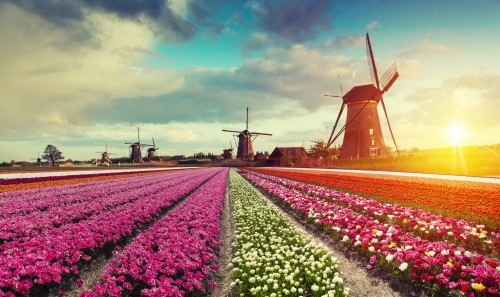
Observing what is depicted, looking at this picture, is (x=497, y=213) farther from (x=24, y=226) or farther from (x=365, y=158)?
(x=365, y=158)

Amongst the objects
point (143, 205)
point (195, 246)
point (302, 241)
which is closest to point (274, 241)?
point (302, 241)

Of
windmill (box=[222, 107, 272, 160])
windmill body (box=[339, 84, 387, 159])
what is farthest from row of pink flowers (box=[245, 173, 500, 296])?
windmill (box=[222, 107, 272, 160])

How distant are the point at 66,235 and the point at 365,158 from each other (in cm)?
5742

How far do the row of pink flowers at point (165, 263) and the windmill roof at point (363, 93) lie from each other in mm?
59960

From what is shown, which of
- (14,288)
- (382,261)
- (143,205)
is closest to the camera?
(14,288)

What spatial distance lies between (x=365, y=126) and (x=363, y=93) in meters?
7.40

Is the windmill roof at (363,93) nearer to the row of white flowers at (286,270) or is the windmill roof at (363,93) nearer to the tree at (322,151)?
the tree at (322,151)

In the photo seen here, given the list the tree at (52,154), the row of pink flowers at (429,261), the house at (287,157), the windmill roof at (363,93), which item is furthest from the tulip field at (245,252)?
the tree at (52,154)

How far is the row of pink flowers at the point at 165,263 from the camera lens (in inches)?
194

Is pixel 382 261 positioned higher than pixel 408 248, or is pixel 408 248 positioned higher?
pixel 408 248

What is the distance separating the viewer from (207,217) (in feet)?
34.0

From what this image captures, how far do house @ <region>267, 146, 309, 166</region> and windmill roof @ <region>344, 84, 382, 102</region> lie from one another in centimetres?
2306

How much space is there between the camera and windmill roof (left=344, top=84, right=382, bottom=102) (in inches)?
2448

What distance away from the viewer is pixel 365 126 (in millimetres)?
61625
